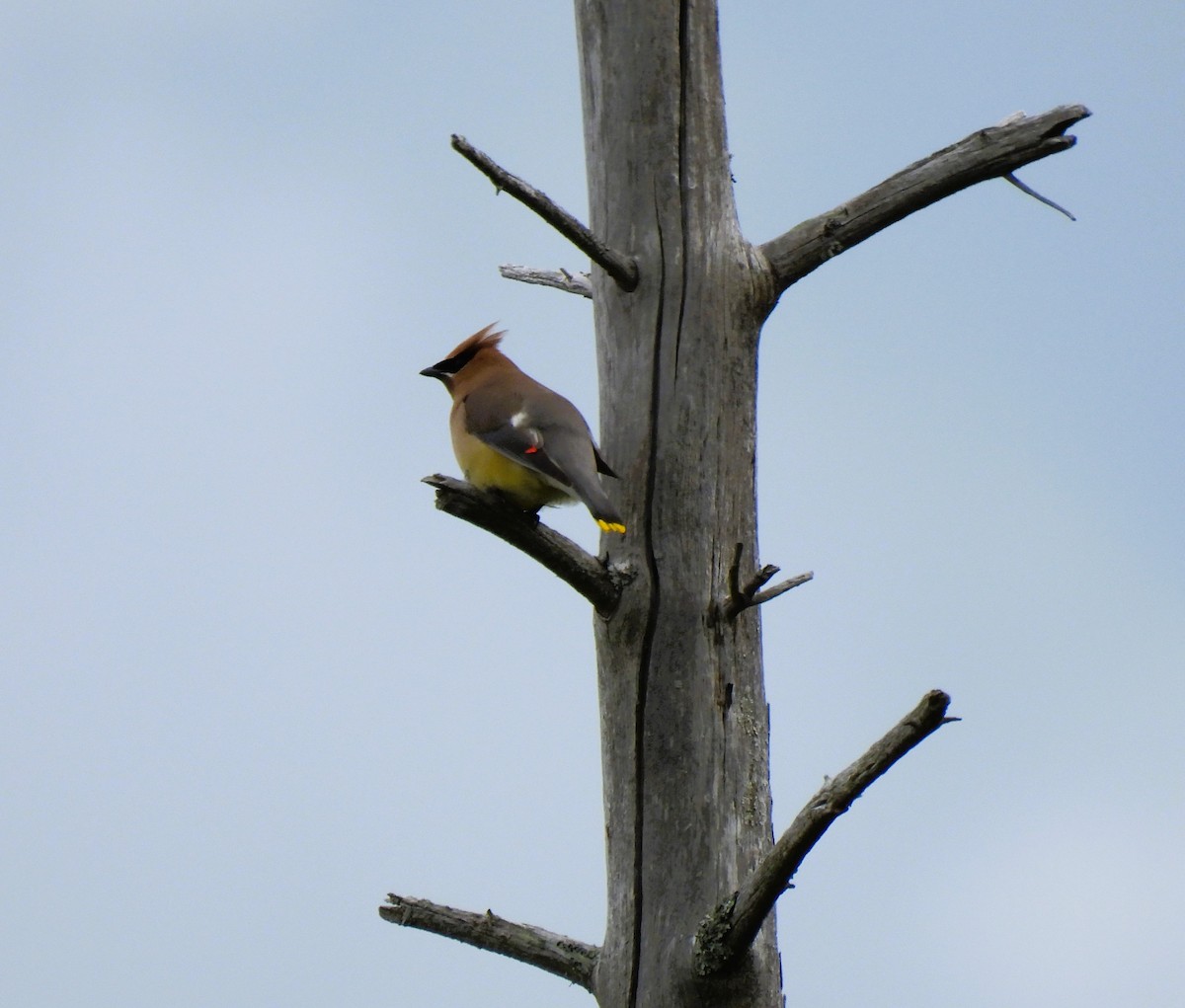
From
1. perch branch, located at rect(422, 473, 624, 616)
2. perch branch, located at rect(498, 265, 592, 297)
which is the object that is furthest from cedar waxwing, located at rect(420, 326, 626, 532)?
perch branch, located at rect(498, 265, 592, 297)

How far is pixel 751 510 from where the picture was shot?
13.0 ft

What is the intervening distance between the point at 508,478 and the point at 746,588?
81cm

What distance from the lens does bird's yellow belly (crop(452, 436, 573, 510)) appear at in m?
4.00

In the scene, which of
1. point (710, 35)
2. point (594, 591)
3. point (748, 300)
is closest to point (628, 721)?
point (594, 591)

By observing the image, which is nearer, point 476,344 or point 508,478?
point 508,478

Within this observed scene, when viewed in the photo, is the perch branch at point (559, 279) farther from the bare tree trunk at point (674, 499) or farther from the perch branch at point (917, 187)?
the perch branch at point (917, 187)

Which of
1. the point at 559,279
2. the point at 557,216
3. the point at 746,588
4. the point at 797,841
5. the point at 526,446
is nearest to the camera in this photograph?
the point at 797,841

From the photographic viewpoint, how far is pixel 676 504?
3.87m

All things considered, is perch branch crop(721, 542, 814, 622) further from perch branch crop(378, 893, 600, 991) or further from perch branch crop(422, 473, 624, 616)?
perch branch crop(378, 893, 600, 991)

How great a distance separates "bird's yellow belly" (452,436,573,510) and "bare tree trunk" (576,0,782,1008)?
202mm

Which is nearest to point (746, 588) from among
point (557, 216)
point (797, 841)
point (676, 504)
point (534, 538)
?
point (676, 504)

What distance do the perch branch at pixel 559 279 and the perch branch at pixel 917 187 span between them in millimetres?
808

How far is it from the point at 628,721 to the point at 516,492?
0.72 metres

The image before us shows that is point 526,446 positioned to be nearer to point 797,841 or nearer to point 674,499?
point 674,499
